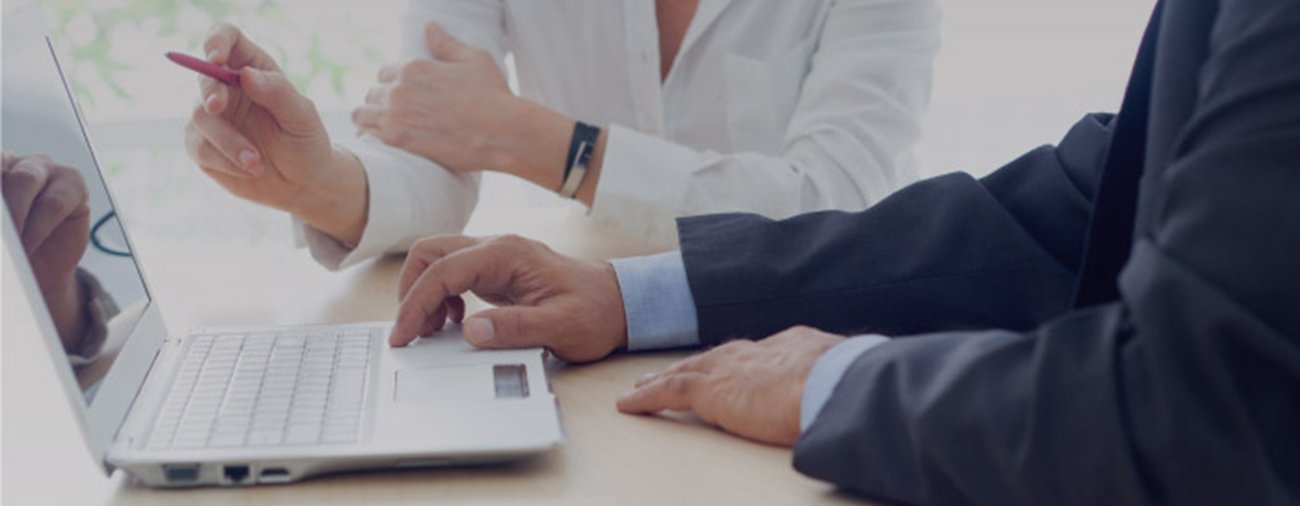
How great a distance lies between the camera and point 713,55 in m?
1.72

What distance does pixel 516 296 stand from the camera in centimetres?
113

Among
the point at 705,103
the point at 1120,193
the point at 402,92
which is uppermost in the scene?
the point at 1120,193

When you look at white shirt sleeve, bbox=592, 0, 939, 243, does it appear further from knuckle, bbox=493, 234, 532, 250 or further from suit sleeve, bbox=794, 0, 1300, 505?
suit sleeve, bbox=794, 0, 1300, 505

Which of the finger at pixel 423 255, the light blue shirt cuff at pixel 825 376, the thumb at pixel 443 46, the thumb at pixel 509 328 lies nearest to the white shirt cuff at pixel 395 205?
the thumb at pixel 443 46

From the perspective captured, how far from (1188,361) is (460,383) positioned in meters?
0.48

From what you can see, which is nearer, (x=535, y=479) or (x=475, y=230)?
(x=535, y=479)

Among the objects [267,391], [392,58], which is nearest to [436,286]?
[267,391]

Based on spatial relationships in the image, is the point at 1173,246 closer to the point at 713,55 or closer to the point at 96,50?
the point at 713,55

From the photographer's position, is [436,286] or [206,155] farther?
[206,155]

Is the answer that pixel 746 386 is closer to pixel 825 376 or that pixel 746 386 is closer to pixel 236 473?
pixel 825 376

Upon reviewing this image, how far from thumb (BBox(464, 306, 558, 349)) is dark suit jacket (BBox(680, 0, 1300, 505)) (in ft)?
0.94

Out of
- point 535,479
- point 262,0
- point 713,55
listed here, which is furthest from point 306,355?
point 262,0

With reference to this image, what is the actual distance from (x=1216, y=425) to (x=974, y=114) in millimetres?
2349

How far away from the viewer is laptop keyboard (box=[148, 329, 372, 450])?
2.89ft
